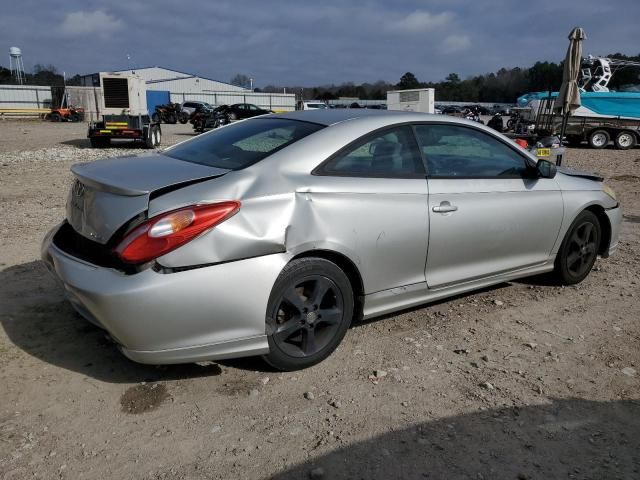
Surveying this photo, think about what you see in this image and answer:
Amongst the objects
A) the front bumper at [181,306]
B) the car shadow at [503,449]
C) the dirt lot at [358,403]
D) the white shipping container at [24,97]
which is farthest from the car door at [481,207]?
the white shipping container at [24,97]

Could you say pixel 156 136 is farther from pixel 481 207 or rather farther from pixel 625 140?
pixel 625 140

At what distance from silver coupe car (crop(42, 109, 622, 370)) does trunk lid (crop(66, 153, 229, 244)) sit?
11 mm

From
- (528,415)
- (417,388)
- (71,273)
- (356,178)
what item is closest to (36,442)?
(71,273)

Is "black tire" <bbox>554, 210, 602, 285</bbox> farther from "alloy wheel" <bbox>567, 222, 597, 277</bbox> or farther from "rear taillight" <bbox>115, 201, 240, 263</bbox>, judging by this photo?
"rear taillight" <bbox>115, 201, 240, 263</bbox>

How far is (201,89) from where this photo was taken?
7675 cm

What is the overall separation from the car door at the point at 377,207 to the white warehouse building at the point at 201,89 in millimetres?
55644

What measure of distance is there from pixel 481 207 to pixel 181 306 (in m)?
2.23

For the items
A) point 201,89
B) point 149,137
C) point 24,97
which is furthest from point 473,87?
point 149,137

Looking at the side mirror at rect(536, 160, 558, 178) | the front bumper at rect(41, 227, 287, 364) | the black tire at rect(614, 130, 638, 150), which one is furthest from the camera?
the black tire at rect(614, 130, 638, 150)

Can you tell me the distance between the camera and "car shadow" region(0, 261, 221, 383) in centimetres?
315

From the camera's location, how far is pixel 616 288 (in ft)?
15.8

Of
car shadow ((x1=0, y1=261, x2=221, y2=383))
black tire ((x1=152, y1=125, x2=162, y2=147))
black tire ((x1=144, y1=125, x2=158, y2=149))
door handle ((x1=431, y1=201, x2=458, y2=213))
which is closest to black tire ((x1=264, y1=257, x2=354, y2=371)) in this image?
car shadow ((x1=0, y1=261, x2=221, y2=383))

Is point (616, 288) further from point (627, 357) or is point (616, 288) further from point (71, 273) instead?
point (71, 273)

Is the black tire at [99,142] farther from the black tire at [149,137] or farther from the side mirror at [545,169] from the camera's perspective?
the side mirror at [545,169]
